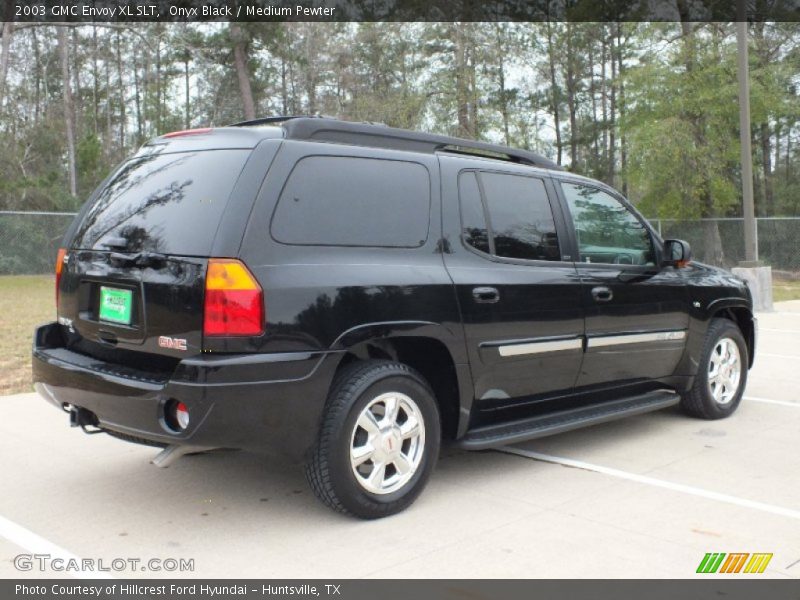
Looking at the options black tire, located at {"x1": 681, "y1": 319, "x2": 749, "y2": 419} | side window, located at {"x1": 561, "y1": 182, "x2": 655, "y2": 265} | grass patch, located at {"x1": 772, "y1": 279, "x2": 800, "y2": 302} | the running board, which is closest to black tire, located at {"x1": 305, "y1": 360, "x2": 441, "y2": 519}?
the running board

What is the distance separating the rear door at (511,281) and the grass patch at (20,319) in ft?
15.9

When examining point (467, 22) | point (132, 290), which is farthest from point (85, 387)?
point (467, 22)

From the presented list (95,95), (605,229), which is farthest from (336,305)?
(95,95)

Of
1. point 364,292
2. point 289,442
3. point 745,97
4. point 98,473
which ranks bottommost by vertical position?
point 98,473

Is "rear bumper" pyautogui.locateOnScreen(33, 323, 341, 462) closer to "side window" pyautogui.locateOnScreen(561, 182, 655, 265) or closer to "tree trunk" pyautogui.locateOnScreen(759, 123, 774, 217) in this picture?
"side window" pyautogui.locateOnScreen(561, 182, 655, 265)

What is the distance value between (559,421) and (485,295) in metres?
0.96

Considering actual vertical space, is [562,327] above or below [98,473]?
above

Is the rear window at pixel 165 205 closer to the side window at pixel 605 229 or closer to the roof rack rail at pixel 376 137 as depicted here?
the roof rack rail at pixel 376 137

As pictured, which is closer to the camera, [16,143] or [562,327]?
[562,327]

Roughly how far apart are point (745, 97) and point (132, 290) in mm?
13197

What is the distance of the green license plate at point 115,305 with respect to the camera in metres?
3.91

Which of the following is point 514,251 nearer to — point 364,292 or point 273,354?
point 364,292

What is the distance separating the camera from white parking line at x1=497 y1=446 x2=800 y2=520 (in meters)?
4.23

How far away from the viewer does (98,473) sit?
4.90 metres
